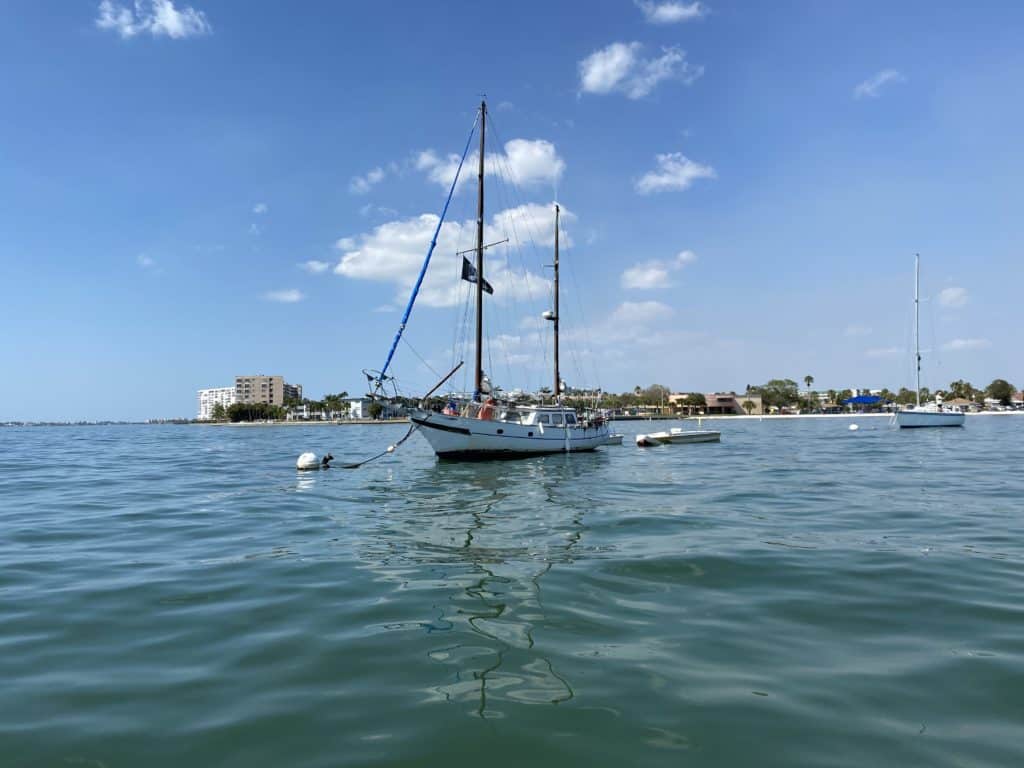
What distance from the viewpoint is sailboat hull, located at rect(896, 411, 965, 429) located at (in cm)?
6700

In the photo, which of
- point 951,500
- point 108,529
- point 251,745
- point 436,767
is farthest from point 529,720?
point 951,500

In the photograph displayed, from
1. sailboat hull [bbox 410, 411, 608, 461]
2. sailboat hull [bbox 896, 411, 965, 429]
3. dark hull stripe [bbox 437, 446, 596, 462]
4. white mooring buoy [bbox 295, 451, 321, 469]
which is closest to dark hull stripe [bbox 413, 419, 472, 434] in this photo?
sailboat hull [bbox 410, 411, 608, 461]

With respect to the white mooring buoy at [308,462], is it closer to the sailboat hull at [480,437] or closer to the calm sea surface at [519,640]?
the sailboat hull at [480,437]

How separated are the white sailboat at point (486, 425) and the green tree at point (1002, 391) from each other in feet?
664

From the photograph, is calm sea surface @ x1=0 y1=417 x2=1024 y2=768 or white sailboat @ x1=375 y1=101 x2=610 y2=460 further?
white sailboat @ x1=375 y1=101 x2=610 y2=460

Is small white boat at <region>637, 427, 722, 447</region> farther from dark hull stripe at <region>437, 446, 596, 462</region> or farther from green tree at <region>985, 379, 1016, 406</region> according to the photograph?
green tree at <region>985, 379, 1016, 406</region>

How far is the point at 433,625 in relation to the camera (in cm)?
634

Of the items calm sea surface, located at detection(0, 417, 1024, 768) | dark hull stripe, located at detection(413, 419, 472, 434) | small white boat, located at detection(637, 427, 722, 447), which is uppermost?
dark hull stripe, located at detection(413, 419, 472, 434)

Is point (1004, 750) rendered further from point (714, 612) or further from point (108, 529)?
point (108, 529)

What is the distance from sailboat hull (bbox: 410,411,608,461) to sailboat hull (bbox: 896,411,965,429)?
168ft

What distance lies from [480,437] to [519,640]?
Result: 27.2 m

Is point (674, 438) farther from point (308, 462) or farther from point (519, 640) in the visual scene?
point (519, 640)

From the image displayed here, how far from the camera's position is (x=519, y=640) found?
5.86 m

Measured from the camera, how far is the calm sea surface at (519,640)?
4031 millimetres
